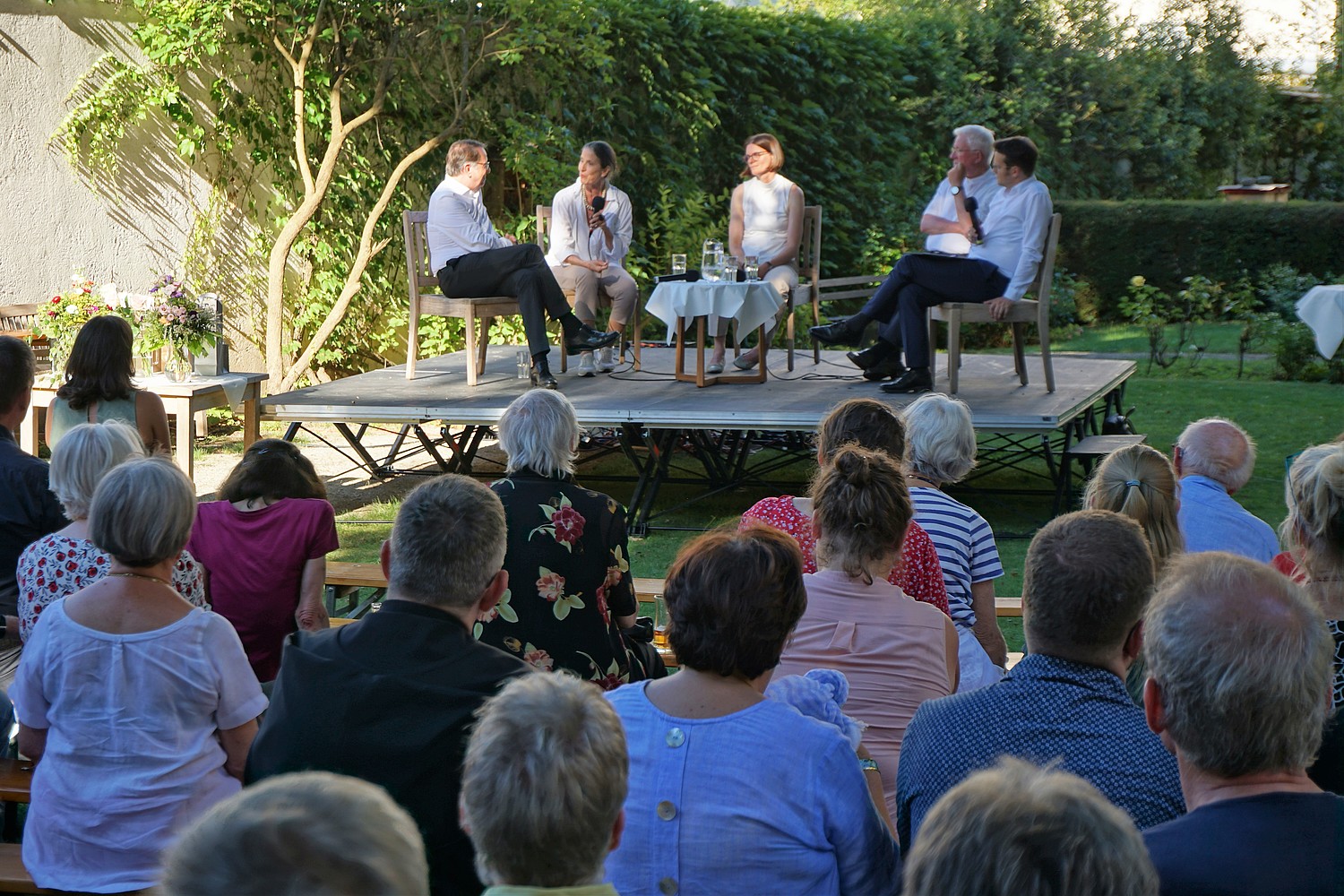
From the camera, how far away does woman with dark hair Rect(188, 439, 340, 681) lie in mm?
3119

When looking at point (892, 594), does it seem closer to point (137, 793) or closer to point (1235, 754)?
point (1235, 754)

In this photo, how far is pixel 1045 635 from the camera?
6.43 feet

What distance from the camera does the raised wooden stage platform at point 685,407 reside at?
20.4 ft

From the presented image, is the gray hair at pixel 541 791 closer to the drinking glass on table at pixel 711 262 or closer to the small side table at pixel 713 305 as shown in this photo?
the small side table at pixel 713 305

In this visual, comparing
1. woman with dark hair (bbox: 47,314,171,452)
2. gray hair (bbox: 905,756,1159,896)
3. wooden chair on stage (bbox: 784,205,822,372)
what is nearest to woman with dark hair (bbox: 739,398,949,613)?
gray hair (bbox: 905,756,1159,896)

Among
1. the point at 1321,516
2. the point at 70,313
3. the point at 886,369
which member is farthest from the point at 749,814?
the point at 70,313

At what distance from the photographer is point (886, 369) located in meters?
7.09

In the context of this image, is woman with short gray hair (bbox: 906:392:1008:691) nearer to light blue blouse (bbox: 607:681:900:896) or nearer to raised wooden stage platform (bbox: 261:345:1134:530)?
light blue blouse (bbox: 607:681:900:896)

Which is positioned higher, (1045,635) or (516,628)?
(1045,635)

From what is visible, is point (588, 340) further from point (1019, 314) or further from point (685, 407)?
point (1019, 314)

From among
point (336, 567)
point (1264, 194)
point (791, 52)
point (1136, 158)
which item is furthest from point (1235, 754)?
point (1264, 194)

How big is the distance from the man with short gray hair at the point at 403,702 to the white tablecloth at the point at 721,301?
495 centimetres

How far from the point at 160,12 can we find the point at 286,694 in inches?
306

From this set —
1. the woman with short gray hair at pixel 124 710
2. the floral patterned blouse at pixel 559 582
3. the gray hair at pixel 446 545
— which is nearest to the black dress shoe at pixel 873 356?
the floral patterned blouse at pixel 559 582
